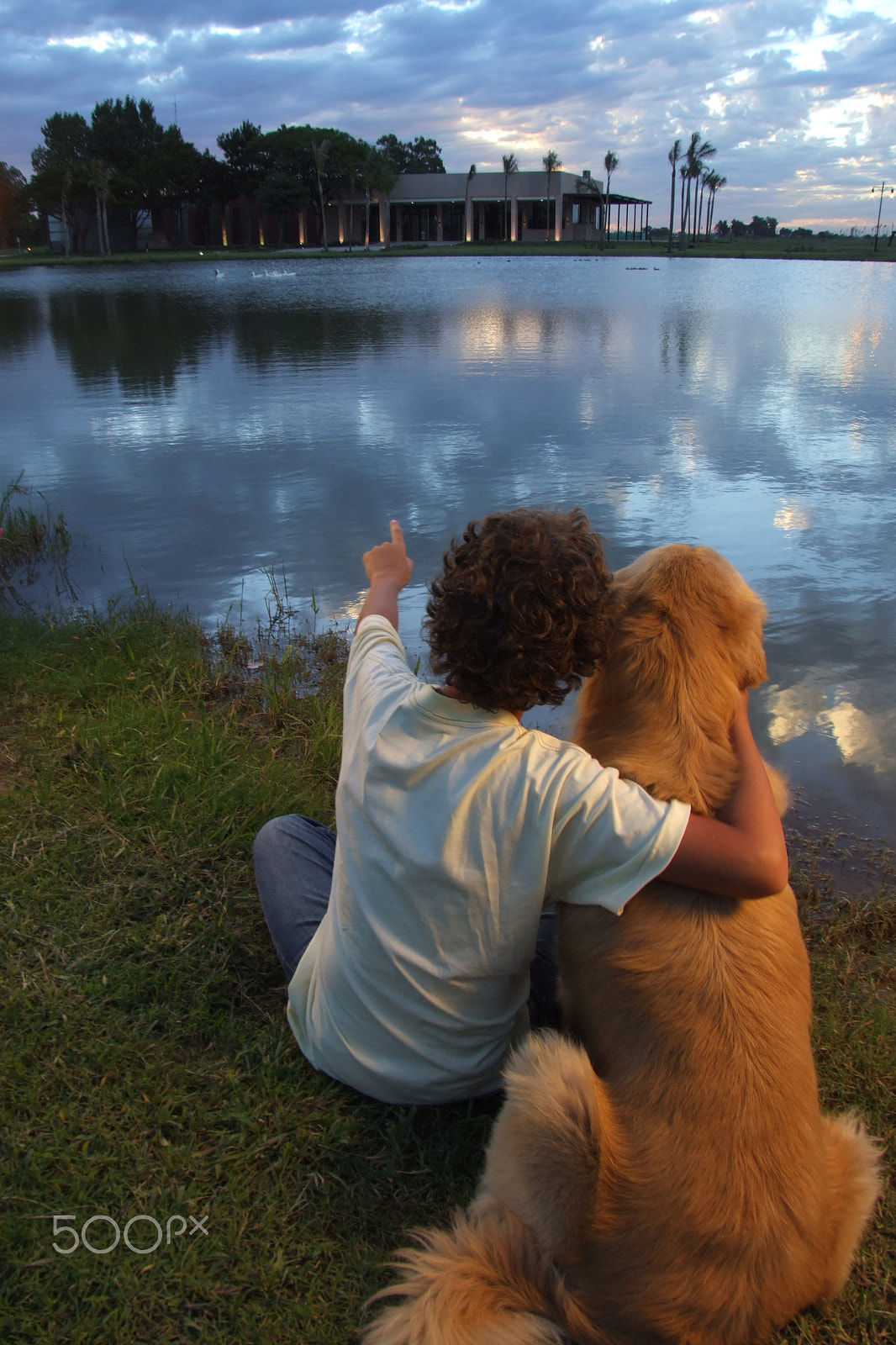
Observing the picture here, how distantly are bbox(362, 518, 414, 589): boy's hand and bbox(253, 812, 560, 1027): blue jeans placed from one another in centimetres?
85

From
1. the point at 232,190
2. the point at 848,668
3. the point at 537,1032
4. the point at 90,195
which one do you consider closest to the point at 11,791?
the point at 537,1032

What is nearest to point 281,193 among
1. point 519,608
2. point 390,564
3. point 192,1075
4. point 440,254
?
point 440,254

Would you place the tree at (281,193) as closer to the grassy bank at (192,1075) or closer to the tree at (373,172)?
the tree at (373,172)

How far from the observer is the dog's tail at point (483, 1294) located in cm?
154

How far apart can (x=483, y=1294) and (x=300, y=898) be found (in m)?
1.20

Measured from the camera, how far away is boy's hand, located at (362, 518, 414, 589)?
2402mm

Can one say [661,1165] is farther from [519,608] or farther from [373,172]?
[373,172]

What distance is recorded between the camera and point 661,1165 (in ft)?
5.08

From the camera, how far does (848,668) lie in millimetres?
5293

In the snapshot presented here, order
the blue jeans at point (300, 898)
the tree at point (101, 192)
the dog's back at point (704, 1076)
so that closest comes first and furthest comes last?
1. the dog's back at point (704, 1076)
2. the blue jeans at point (300, 898)
3. the tree at point (101, 192)

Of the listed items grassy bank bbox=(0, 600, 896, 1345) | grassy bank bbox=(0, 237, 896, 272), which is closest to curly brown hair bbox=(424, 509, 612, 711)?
grassy bank bbox=(0, 600, 896, 1345)

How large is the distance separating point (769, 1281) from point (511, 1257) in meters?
0.43

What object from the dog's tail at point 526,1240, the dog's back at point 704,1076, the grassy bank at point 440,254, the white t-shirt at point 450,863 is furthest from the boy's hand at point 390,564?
the grassy bank at point 440,254

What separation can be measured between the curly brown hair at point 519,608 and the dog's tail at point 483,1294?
0.94 meters
